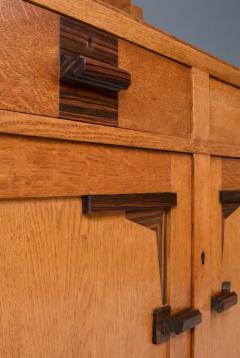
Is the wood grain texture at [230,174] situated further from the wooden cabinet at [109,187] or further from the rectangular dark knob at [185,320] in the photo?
the rectangular dark knob at [185,320]

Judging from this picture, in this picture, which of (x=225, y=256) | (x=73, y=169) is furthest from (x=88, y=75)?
(x=225, y=256)

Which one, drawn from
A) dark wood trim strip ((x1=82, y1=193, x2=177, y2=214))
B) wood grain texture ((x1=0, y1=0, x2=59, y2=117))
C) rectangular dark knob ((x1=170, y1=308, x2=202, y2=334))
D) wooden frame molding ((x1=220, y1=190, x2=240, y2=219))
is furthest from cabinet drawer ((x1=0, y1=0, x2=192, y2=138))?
rectangular dark knob ((x1=170, y1=308, x2=202, y2=334))

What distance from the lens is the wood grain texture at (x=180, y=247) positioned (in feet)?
2.06

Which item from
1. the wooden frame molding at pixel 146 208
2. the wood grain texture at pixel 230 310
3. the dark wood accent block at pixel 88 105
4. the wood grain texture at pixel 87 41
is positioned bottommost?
the wood grain texture at pixel 230 310

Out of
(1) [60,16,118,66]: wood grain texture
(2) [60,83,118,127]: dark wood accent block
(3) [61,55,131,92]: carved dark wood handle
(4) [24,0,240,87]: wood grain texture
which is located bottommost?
(2) [60,83,118,127]: dark wood accent block

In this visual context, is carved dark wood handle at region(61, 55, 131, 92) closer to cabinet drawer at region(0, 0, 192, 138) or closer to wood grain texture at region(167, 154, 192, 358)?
cabinet drawer at region(0, 0, 192, 138)

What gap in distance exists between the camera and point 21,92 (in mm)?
414

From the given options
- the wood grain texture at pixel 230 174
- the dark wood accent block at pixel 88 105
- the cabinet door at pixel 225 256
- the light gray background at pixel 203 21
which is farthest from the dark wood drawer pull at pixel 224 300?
the light gray background at pixel 203 21

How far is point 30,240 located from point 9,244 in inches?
1.1

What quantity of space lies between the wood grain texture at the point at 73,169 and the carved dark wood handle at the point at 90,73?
0.08 m

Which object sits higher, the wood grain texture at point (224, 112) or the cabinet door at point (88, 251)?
the wood grain texture at point (224, 112)

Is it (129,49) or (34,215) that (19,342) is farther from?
(129,49)

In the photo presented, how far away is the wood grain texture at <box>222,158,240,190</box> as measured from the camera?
0.75 metres

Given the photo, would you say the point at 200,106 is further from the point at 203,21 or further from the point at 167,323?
the point at 203,21
